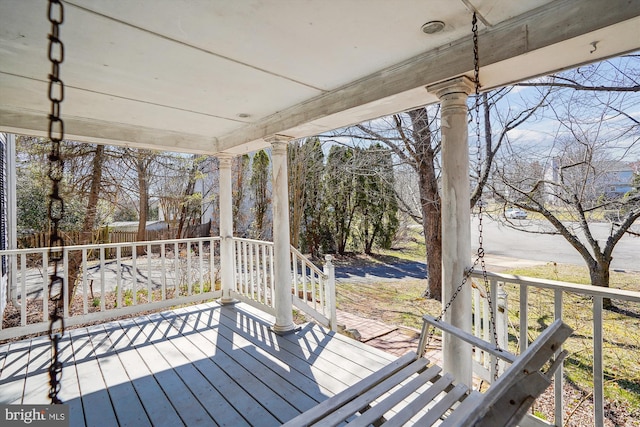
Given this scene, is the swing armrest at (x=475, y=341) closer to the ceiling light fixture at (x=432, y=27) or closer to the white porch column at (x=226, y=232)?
the ceiling light fixture at (x=432, y=27)

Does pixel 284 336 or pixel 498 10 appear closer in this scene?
pixel 498 10

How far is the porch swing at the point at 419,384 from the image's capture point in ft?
3.79

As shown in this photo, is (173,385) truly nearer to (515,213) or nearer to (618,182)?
(515,213)

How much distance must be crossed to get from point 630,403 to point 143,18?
218 inches

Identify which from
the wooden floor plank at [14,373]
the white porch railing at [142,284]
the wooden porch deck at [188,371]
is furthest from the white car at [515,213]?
the wooden floor plank at [14,373]

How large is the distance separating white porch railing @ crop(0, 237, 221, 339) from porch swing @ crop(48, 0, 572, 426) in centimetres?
262

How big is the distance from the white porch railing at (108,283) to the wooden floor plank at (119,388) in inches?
26.6

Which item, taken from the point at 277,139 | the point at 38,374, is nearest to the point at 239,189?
the point at 277,139

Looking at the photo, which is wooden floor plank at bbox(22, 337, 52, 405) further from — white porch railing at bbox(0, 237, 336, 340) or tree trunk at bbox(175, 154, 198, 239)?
tree trunk at bbox(175, 154, 198, 239)

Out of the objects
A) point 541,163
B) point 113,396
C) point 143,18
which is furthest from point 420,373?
point 541,163

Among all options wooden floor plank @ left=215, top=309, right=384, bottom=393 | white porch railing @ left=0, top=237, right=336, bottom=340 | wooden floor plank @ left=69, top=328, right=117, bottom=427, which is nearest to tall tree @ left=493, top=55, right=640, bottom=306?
white porch railing @ left=0, top=237, right=336, bottom=340

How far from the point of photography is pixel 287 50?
6.95 feet

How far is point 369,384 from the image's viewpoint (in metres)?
1.88

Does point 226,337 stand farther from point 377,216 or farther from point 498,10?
point 377,216
